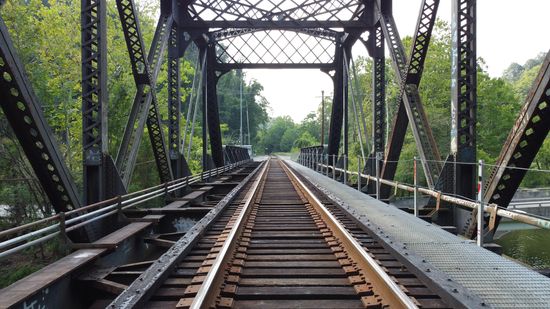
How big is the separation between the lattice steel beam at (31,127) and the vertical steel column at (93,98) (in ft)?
3.31

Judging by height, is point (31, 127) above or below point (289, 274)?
above

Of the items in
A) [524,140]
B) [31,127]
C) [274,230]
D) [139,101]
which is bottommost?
[274,230]

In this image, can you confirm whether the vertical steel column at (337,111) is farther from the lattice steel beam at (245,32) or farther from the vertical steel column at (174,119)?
Answer: the vertical steel column at (174,119)

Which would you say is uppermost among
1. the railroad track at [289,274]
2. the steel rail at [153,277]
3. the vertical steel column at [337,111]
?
the vertical steel column at [337,111]

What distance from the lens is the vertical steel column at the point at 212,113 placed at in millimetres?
20344

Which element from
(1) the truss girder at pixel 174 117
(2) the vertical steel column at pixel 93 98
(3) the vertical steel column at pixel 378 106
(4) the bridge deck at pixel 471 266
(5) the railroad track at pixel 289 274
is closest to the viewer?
(4) the bridge deck at pixel 471 266

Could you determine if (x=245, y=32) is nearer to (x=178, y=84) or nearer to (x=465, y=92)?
(x=178, y=84)

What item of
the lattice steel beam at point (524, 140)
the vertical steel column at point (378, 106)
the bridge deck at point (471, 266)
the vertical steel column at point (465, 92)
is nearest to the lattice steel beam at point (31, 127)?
the bridge deck at point (471, 266)

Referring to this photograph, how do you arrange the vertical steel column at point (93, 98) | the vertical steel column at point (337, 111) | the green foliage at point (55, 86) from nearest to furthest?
the vertical steel column at point (93, 98) < the green foliage at point (55, 86) < the vertical steel column at point (337, 111)

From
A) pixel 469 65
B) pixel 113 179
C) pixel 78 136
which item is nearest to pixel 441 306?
pixel 469 65

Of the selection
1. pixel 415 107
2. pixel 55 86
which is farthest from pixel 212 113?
pixel 415 107

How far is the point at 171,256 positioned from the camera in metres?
4.34

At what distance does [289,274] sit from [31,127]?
149 inches

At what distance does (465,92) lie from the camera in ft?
24.1
